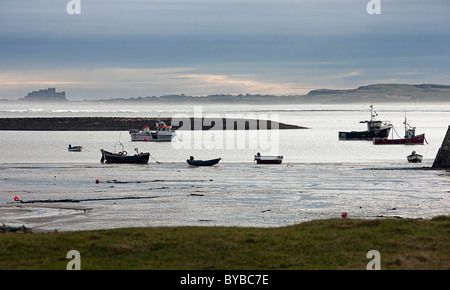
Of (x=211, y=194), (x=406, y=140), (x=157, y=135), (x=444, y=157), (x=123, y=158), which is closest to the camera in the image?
(x=211, y=194)

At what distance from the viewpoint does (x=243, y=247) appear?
15.1 meters

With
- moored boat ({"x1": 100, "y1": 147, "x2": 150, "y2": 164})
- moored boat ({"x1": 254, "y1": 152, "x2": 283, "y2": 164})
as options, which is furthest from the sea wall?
moored boat ({"x1": 100, "y1": 147, "x2": 150, "y2": 164})

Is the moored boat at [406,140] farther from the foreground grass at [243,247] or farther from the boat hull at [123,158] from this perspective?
the foreground grass at [243,247]

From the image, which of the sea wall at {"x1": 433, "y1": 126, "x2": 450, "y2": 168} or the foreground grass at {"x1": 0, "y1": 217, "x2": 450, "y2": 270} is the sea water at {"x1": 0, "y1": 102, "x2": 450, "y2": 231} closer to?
the sea wall at {"x1": 433, "y1": 126, "x2": 450, "y2": 168}

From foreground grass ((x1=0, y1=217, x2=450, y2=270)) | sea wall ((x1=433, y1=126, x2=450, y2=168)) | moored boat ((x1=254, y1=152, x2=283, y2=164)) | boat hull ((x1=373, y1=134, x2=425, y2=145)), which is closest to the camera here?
foreground grass ((x1=0, y1=217, x2=450, y2=270))

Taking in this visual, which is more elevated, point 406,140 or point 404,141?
point 406,140

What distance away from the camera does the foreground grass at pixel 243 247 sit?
44.8ft

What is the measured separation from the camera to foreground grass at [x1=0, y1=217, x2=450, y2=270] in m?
13.6

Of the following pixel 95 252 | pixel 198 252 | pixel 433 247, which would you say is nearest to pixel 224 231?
pixel 198 252

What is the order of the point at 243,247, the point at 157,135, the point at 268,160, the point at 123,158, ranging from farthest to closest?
the point at 157,135, the point at 123,158, the point at 268,160, the point at 243,247

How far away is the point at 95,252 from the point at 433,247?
347 inches

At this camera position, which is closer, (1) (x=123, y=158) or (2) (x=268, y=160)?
(2) (x=268, y=160)

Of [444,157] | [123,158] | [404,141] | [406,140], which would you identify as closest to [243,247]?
[444,157]

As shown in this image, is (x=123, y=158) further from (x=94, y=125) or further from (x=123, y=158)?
(x=94, y=125)
